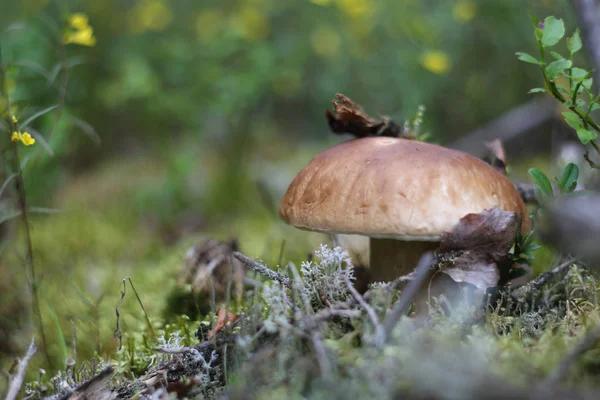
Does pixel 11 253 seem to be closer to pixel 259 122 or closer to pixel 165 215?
pixel 165 215

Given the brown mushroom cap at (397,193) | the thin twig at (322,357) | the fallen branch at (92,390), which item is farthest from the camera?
the brown mushroom cap at (397,193)

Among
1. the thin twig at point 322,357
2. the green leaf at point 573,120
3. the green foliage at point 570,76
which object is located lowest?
the thin twig at point 322,357

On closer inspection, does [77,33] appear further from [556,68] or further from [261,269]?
[556,68]

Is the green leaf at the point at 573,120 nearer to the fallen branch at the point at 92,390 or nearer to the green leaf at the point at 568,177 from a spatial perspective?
the green leaf at the point at 568,177

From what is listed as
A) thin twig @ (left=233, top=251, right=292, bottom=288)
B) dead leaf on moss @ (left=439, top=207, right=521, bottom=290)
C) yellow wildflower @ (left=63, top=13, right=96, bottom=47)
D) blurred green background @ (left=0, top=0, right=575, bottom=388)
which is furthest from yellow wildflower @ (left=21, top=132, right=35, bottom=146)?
dead leaf on moss @ (left=439, top=207, right=521, bottom=290)

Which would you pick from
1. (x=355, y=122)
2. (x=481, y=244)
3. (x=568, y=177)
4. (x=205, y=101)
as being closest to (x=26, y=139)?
(x=355, y=122)

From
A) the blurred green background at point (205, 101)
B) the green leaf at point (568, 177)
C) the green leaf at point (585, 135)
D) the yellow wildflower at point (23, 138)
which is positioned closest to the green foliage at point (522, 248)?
the green leaf at point (568, 177)

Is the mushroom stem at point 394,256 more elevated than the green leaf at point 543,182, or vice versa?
the green leaf at point 543,182
